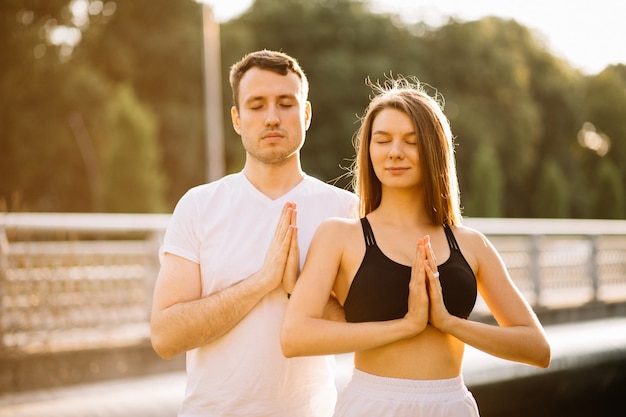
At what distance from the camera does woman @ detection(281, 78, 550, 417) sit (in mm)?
2699

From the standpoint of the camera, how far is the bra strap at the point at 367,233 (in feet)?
9.27

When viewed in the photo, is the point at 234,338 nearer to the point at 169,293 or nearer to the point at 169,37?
the point at 169,293

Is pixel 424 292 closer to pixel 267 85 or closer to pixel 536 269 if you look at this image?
pixel 267 85

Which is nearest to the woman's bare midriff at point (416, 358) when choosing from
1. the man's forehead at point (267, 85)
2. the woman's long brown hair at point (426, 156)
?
the woman's long brown hair at point (426, 156)

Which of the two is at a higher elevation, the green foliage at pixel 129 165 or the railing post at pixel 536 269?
the green foliage at pixel 129 165

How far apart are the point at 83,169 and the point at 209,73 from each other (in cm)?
1157

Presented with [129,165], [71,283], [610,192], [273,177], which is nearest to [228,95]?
[129,165]

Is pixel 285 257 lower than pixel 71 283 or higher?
higher

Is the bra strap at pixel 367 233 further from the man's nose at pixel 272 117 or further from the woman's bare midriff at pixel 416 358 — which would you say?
the man's nose at pixel 272 117

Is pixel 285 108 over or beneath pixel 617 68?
beneath

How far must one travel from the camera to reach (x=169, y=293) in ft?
9.61

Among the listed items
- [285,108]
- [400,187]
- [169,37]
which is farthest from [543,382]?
[169,37]

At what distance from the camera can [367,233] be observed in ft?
9.37

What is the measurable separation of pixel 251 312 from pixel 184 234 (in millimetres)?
360
